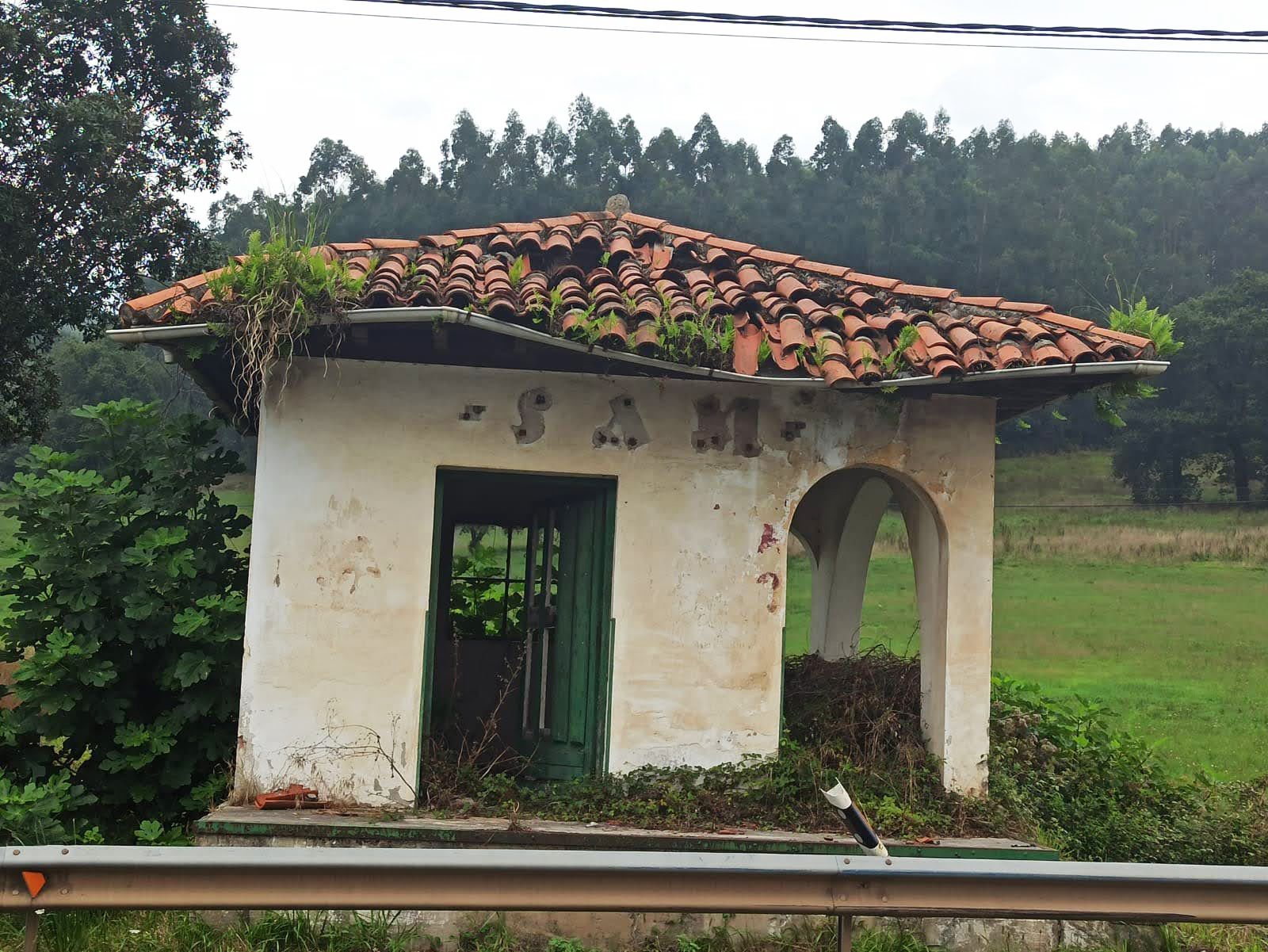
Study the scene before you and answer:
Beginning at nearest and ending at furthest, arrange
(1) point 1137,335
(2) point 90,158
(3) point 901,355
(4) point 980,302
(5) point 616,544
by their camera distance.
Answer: (3) point 901,355
(5) point 616,544
(1) point 1137,335
(4) point 980,302
(2) point 90,158

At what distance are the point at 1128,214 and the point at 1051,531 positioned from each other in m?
35.0

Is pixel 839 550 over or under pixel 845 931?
over

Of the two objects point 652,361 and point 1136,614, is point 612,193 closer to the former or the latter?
point 1136,614

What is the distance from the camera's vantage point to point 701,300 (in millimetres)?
7844

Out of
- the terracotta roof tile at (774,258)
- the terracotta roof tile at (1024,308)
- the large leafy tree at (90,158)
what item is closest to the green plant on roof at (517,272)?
the terracotta roof tile at (774,258)

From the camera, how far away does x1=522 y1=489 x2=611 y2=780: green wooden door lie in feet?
25.6

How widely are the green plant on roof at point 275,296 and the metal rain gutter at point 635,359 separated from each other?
14 cm

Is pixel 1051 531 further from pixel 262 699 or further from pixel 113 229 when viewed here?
pixel 262 699

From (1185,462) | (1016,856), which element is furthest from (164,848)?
(1185,462)

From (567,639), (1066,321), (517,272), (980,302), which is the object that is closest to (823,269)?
(980,302)

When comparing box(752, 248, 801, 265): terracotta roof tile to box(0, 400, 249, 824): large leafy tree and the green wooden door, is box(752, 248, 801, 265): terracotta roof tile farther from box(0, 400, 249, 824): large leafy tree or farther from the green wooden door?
box(0, 400, 249, 824): large leafy tree

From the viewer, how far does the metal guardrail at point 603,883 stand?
14.2 feet

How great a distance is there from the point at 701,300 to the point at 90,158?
547 inches

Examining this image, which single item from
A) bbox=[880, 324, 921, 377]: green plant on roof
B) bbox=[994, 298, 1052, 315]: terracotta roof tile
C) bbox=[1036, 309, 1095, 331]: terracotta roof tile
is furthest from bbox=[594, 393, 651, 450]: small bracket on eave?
bbox=[1036, 309, 1095, 331]: terracotta roof tile
